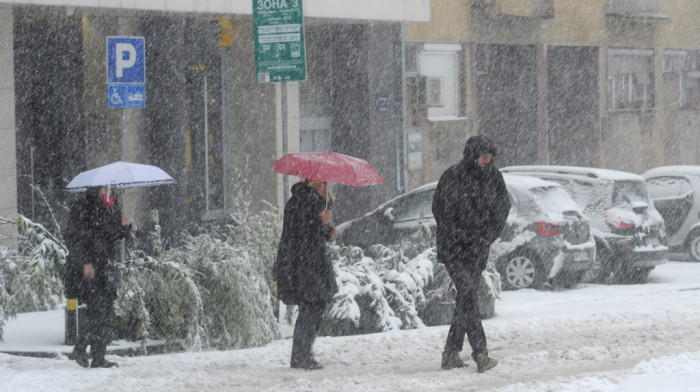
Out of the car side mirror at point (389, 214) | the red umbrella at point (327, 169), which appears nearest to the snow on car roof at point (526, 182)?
the car side mirror at point (389, 214)

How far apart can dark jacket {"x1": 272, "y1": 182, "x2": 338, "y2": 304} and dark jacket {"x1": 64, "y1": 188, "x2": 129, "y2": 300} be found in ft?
4.47

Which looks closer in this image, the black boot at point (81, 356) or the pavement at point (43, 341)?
the black boot at point (81, 356)

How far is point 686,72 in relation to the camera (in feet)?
125

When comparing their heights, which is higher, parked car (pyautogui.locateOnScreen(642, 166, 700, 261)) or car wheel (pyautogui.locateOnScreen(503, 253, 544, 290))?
parked car (pyautogui.locateOnScreen(642, 166, 700, 261))

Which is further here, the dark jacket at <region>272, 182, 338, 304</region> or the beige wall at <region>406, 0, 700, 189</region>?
the beige wall at <region>406, 0, 700, 189</region>

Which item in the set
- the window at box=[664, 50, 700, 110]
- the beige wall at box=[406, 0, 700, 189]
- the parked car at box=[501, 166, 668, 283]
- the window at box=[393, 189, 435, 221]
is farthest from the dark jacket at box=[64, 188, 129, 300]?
the window at box=[664, 50, 700, 110]

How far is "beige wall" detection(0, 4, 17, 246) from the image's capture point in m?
18.0

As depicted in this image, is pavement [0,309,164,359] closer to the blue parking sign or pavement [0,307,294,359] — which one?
pavement [0,307,294,359]

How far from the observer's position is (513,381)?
945 centimetres

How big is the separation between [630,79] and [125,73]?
24.8 m

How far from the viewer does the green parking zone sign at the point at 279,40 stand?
1235 cm

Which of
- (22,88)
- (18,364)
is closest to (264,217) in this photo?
(18,364)

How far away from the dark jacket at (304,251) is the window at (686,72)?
2920cm

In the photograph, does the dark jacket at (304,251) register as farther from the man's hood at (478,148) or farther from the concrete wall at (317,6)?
the concrete wall at (317,6)
